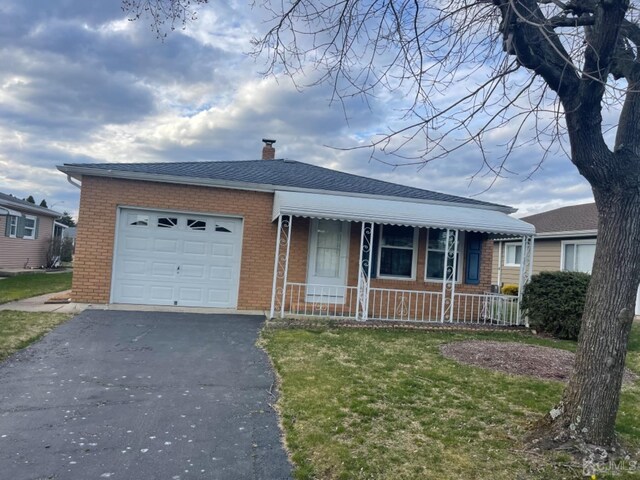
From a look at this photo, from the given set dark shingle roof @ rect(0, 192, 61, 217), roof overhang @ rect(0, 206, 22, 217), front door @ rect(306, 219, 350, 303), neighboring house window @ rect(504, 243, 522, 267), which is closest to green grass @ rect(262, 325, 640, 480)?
front door @ rect(306, 219, 350, 303)

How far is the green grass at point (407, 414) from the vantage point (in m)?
3.44

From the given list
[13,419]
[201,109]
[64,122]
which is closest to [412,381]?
[13,419]

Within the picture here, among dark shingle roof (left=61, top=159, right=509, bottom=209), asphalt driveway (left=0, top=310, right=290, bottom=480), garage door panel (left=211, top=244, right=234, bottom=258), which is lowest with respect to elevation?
asphalt driveway (left=0, top=310, right=290, bottom=480)

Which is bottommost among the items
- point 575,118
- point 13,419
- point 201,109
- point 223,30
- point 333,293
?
point 13,419

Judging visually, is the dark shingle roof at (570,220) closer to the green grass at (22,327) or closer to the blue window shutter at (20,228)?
the green grass at (22,327)

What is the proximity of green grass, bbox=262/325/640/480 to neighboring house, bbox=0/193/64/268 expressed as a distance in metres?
18.7

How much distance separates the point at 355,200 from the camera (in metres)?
11.4

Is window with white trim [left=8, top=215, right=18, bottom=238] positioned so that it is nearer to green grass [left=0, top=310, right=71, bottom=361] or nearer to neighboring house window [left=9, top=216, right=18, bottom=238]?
neighboring house window [left=9, top=216, right=18, bottom=238]

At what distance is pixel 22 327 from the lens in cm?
770

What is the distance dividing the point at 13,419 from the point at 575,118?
229 inches

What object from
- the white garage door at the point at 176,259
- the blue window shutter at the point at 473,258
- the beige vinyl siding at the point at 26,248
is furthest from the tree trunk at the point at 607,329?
the beige vinyl siding at the point at 26,248

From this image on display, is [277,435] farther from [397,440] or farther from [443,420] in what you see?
[443,420]

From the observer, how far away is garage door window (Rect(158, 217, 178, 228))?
1077 centimetres

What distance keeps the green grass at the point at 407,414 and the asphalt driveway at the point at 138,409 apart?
340mm
